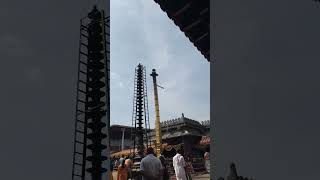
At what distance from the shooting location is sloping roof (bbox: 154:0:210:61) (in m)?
9.63

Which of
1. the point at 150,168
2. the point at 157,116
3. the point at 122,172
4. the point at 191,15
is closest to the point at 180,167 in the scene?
the point at 122,172

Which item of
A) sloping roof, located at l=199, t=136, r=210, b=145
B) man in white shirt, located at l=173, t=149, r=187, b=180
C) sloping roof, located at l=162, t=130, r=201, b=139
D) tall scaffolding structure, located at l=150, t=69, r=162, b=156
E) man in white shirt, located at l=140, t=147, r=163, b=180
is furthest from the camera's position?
tall scaffolding structure, located at l=150, t=69, r=162, b=156

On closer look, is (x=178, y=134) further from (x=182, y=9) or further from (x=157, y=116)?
(x=182, y=9)

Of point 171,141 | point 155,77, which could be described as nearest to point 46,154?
point 171,141

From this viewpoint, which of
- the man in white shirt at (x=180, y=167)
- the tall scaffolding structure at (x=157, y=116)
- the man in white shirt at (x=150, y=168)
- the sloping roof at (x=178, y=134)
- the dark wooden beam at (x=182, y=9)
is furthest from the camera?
the tall scaffolding structure at (x=157, y=116)

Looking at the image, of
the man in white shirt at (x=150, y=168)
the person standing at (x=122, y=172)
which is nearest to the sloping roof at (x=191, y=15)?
the man in white shirt at (x=150, y=168)

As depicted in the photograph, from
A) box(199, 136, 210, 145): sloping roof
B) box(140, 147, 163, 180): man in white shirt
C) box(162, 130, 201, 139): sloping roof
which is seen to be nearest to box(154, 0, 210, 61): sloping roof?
box(140, 147, 163, 180): man in white shirt

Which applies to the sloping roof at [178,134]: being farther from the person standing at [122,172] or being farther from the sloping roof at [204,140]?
the person standing at [122,172]

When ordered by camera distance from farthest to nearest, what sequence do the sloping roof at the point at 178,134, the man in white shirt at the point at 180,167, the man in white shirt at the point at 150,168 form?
the sloping roof at the point at 178,134
the man in white shirt at the point at 180,167
the man in white shirt at the point at 150,168

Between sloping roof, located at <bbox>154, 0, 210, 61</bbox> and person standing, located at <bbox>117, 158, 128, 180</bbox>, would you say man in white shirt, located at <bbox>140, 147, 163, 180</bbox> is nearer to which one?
sloping roof, located at <bbox>154, 0, 210, 61</bbox>

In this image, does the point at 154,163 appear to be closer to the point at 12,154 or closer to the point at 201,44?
the point at 12,154

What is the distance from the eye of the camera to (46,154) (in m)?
7.18

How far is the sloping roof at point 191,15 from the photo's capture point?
31.6 feet
